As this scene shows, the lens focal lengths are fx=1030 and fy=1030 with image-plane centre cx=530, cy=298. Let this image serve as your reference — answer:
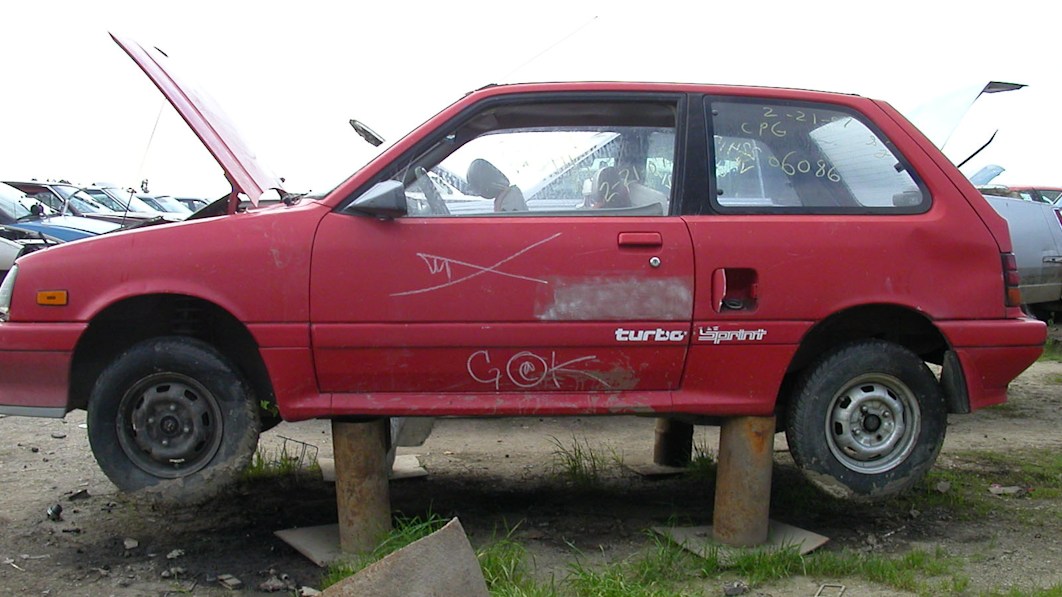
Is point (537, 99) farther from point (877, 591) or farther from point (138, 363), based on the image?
point (877, 591)

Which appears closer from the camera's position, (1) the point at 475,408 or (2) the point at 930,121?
(1) the point at 475,408

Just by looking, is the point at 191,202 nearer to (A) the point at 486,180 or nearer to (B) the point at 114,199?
(B) the point at 114,199

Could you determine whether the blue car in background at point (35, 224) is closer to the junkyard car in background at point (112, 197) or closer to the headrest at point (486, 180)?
the junkyard car in background at point (112, 197)

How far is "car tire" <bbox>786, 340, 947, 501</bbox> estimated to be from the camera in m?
4.28

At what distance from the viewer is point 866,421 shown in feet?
14.2

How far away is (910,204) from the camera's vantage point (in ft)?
14.3

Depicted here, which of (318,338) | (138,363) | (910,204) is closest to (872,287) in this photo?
(910,204)

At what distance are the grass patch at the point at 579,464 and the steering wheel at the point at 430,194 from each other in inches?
69.8

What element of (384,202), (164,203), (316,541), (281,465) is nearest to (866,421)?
(384,202)

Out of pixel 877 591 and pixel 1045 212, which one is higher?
pixel 1045 212

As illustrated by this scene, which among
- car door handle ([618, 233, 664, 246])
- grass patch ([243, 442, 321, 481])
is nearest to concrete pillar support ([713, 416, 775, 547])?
car door handle ([618, 233, 664, 246])

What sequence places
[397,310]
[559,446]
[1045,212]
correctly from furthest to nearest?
[1045,212], [559,446], [397,310]

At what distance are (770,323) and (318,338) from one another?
1.81 meters

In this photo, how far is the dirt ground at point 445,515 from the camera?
3.97 metres
